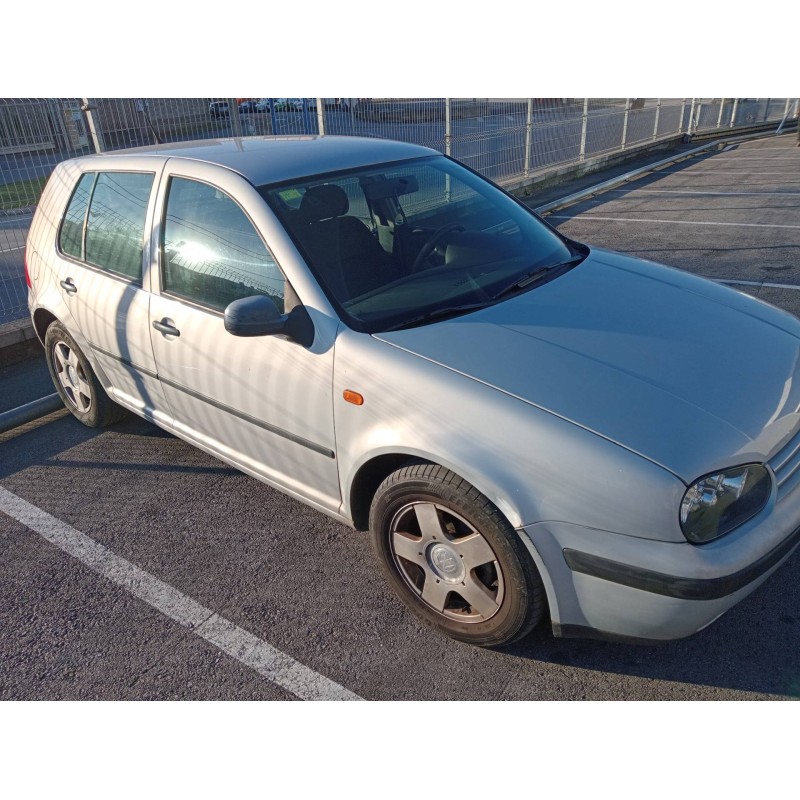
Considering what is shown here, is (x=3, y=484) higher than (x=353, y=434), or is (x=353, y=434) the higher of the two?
(x=353, y=434)

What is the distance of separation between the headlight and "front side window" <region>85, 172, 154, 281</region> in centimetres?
273

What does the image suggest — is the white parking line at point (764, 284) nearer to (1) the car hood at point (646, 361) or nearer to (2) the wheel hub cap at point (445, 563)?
(1) the car hood at point (646, 361)

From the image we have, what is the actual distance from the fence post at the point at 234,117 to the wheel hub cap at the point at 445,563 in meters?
5.99

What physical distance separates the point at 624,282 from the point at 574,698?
1.80 metres

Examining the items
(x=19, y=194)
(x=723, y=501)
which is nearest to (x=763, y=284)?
(x=723, y=501)

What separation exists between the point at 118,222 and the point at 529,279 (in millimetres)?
2198

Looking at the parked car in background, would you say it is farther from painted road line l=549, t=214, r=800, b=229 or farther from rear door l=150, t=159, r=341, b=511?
painted road line l=549, t=214, r=800, b=229

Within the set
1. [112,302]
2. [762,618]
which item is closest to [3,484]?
[112,302]

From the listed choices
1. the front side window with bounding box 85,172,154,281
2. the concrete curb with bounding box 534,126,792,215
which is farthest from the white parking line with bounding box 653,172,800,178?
the front side window with bounding box 85,172,154,281

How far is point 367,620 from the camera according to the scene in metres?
2.69

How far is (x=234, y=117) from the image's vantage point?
23.7ft

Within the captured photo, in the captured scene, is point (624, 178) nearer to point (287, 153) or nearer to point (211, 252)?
point (287, 153)

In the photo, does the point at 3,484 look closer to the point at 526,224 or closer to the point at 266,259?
the point at 266,259

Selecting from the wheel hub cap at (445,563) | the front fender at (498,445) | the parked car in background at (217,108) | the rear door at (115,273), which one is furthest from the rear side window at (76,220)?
the parked car in background at (217,108)
